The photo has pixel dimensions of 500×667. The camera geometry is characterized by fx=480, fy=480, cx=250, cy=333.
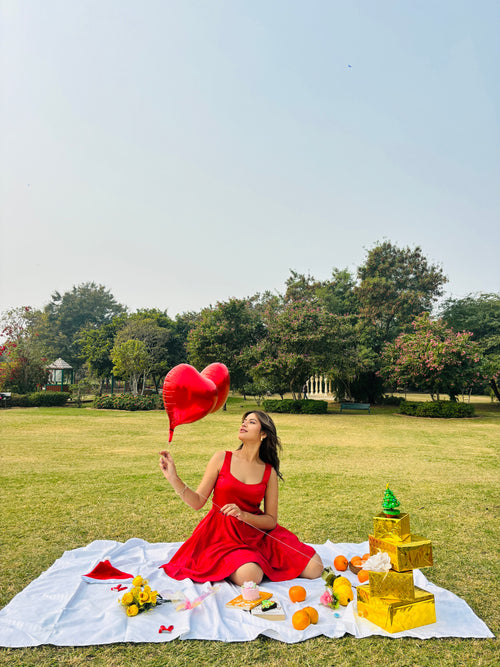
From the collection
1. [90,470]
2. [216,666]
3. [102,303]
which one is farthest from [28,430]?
[102,303]

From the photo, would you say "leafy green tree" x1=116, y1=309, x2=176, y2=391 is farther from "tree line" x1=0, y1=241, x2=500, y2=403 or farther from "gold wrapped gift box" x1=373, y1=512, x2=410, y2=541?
"gold wrapped gift box" x1=373, y1=512, x2=410, y2=541

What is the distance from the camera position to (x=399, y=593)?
3021 millimetres

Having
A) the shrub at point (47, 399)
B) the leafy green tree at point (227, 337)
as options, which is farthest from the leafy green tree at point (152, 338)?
the shrub at point (47, 399)

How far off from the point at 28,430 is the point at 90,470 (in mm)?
7000

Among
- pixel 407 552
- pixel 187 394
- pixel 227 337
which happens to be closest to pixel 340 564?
pixel 407 552

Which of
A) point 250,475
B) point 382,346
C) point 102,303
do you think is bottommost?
point 250,475

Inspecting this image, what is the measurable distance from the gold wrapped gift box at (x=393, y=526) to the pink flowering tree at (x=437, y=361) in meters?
18.0

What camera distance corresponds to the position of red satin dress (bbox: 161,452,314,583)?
368 centimetres

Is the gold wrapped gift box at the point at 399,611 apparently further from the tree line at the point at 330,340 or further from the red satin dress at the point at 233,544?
the tree line at the point at 330,340

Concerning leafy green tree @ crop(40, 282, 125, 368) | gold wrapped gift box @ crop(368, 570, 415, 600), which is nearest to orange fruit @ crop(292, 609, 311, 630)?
gold wrapped gift box @ crop(368, 570, 415, 600)

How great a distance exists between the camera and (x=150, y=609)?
318 centimetres

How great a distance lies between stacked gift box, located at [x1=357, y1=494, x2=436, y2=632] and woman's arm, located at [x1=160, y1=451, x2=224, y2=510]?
130cm

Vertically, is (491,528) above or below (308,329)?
below

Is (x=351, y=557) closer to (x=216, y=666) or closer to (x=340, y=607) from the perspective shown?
(x=340, y=607)
